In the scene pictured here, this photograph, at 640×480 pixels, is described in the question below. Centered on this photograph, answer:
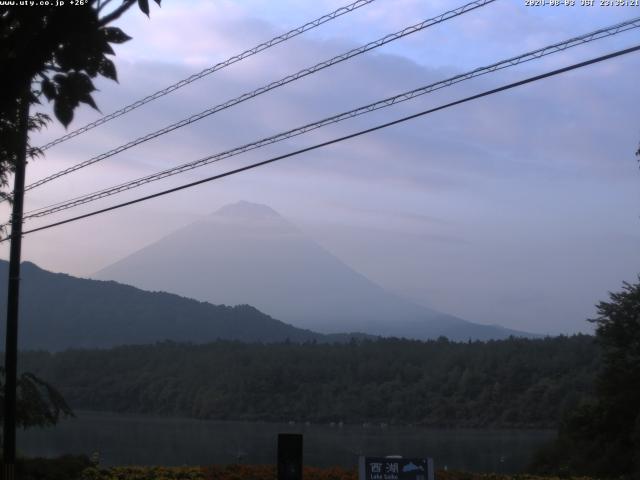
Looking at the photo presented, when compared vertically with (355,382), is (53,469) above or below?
below

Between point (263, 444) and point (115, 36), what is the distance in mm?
21758

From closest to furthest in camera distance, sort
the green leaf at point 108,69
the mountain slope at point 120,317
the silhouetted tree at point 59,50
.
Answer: the silhouetted tree at point 59,50
the green leaf at point 108,69
the mountain slope at point 120,317

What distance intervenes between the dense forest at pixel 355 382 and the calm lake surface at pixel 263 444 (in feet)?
8.06

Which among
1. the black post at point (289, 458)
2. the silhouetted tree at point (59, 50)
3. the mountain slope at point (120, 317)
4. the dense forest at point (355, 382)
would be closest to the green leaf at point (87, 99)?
the silhouetted tree at point (59, 50)

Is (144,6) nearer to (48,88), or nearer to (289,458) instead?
(48,88)

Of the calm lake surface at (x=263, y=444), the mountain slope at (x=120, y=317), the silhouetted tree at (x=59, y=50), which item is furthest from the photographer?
the mountain slope at (x=120, y=317)

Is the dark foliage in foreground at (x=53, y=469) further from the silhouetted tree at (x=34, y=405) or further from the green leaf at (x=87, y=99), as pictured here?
the green leaf at (x=87, y=99)

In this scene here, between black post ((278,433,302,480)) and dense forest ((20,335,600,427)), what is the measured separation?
74.7 feet

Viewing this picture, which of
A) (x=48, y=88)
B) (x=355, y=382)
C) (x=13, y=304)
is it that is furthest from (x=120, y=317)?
(x=48, y=88)

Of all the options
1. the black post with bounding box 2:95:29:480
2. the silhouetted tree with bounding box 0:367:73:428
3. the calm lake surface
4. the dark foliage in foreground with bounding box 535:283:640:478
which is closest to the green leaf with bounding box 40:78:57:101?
the black post with bounding box 2:95:29:480

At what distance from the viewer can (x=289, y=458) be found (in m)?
13.1

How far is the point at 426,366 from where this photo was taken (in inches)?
1793

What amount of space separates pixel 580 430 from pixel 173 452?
38.9ft

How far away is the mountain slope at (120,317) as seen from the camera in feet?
369
